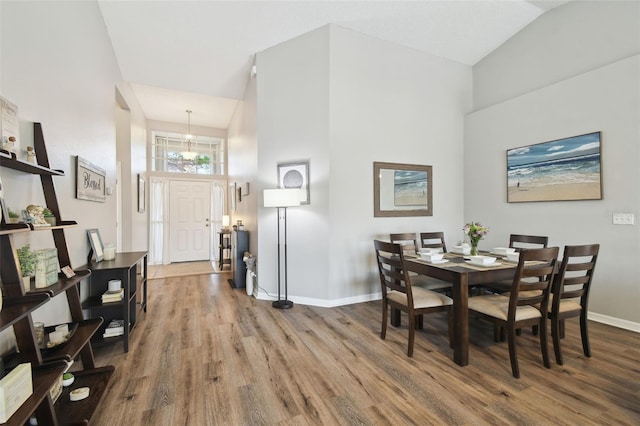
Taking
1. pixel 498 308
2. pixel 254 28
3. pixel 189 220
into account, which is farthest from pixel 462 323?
pixel 189 220

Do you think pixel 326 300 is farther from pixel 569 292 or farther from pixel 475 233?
pixel 569 292

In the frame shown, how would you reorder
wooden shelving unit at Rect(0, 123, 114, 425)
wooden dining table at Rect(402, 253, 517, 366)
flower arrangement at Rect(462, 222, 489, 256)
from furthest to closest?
flower arrangement at Rect(462, 222, 489, 256), wooden dining table at Rect(402, 253, 517, 366), wooden shelving unit at Rect(0, 123, 114, 425)

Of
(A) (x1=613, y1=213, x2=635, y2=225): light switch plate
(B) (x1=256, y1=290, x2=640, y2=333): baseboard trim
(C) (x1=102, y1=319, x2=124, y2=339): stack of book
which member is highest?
(A) (x1=613, y1=213, x2=635, y2=225): light switch plate

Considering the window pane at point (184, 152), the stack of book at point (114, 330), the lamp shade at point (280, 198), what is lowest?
the stack of book at point (114, 330)

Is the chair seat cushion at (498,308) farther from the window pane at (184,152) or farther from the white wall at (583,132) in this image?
the window pane at (184,152)

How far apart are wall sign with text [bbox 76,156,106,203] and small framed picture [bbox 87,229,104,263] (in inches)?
13.3

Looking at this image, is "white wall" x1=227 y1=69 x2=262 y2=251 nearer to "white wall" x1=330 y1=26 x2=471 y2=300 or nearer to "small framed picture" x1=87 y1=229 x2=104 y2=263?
"white wall" x1=330 y1=26 x2=471 y2=300

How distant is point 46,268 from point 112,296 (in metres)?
1.18

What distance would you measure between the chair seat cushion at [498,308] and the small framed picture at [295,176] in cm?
219

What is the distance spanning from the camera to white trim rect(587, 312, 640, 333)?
2889mm

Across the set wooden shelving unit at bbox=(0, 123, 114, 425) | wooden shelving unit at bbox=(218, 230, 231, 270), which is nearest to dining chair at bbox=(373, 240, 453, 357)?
wooden shelving unit at bbox=(0, 123, 114, 425)

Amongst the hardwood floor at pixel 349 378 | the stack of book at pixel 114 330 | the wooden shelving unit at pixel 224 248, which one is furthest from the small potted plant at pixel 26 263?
the wooden shelving unit at pixel 224 248

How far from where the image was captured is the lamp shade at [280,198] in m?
3.41

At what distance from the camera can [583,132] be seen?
130 inches
